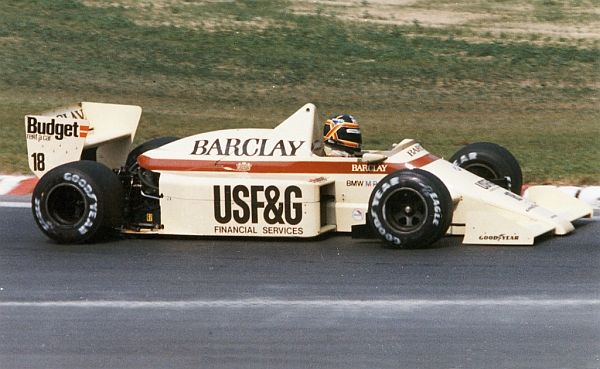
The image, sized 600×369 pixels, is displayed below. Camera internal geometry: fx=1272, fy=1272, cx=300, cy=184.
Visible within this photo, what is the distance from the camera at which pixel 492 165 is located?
1158cm

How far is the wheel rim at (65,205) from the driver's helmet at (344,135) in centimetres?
217

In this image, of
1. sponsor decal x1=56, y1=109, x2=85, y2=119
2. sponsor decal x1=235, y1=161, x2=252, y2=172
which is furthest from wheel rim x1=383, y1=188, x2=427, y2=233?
sponsor decal x1=56, y1=109, x2=85, y2=119

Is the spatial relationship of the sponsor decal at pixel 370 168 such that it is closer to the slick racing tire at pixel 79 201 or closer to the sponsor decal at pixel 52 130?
the slick racing tire at pixel 79 201

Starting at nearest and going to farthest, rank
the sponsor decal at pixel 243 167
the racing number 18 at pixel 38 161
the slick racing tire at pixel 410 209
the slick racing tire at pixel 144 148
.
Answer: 1. the slick racing tire at pixel 410 209
2. the sponsor decal at pixel 243 167
3. the racing number 18 at pixel 38 161
4. the slick racing tire at pixel 144 148

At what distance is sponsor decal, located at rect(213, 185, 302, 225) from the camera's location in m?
10.4

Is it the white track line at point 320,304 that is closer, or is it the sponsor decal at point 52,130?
the white track line at point 320,304

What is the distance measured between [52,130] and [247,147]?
5.71 ft

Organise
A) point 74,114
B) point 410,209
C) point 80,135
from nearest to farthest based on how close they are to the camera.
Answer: point 410,209 → point 80,135 → point 74,114

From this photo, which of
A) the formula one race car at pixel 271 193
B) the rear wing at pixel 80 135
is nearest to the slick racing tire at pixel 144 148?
the rear wing at pixel 80 135

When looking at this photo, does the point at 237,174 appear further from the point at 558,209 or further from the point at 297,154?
the point at 558,209

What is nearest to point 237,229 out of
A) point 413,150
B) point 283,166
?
point 283,166

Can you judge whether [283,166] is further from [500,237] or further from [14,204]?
[14,204]

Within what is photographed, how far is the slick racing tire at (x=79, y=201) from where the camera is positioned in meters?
10.5

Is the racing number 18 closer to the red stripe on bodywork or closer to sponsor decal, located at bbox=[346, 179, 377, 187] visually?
the red stripe on bodywork
